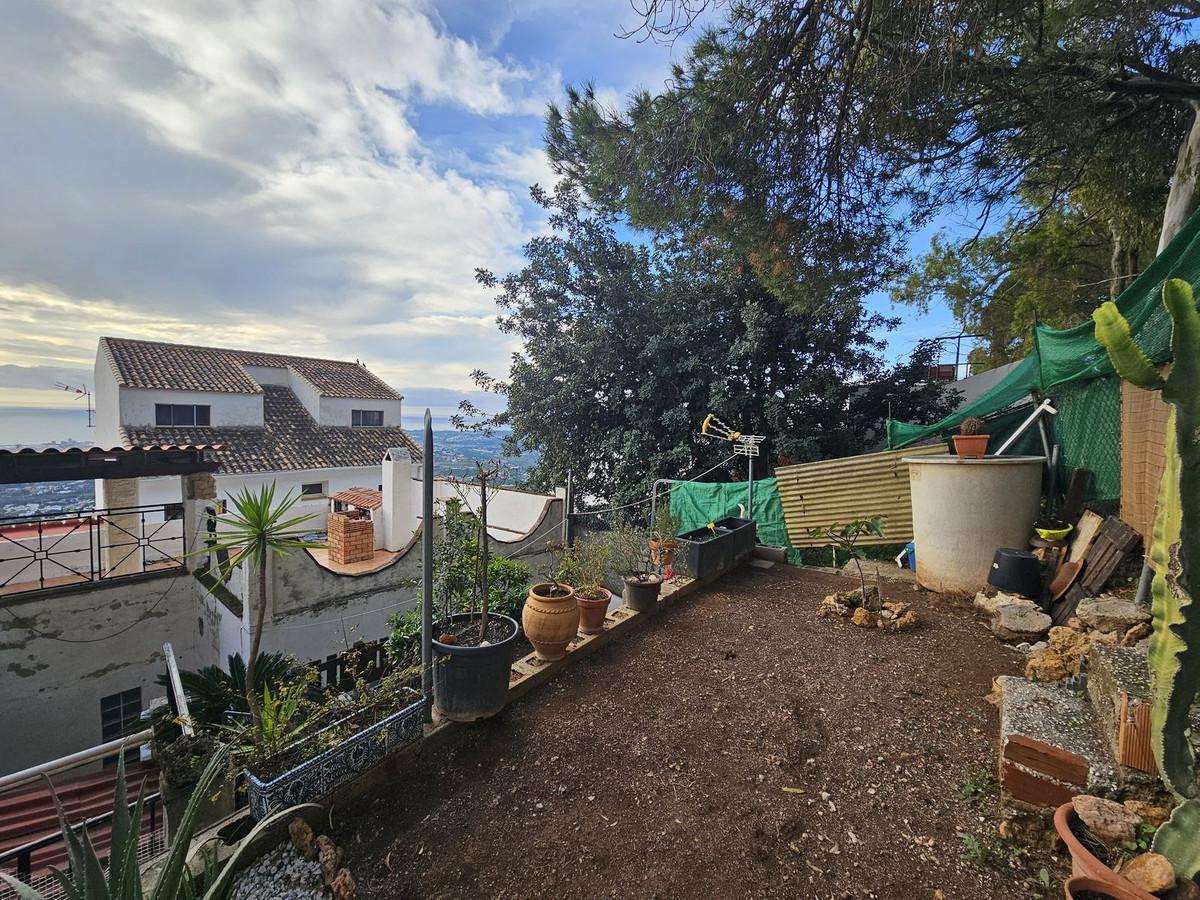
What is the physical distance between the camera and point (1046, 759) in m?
1.79

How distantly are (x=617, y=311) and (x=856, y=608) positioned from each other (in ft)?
21.1

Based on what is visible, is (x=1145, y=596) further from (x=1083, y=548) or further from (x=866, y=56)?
(x=866, y=56)

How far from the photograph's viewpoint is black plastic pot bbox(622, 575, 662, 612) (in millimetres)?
4051

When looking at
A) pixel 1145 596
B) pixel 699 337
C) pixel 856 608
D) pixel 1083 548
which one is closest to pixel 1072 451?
pixel 1083 548

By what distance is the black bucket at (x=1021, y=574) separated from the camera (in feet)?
12.2

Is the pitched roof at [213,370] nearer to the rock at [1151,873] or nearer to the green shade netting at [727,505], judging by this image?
the green shade netting at [727,505]

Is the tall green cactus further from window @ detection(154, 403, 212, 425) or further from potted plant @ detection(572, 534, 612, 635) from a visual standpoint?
window @ detection(154, 403, 212, 425)

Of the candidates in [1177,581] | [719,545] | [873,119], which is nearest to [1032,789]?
[1177,581]

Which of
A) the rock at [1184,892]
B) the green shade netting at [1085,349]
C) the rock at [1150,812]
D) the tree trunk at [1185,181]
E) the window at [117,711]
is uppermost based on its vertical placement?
the tree trunk at [1185,181]

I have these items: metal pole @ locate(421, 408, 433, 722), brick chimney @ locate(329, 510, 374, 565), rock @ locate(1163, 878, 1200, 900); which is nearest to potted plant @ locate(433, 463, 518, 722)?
metal pole @ locate(421, 408, 433, 722)

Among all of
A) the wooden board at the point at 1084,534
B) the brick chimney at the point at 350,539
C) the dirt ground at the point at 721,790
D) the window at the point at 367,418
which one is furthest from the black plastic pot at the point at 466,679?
the window at the point at 367,418

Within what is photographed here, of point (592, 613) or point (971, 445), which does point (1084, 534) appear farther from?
point (592, 613)

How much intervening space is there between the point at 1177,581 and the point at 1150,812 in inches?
31.0

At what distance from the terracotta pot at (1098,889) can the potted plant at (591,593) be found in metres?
2.37
